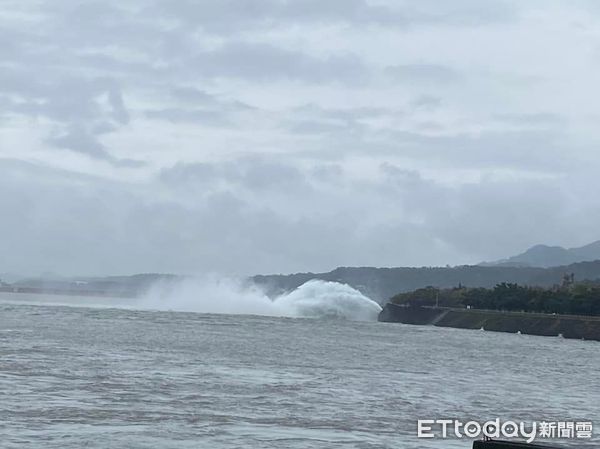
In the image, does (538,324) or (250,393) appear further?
(538,324)

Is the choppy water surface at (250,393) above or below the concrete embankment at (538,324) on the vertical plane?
below

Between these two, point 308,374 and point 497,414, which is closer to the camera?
point 497,414

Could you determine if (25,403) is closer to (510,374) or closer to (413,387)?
(413,387)

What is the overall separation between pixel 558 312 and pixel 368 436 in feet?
542

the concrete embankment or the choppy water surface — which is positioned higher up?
the concrete embankment

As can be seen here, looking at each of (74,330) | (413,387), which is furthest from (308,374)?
(74,330)

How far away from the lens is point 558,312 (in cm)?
19450

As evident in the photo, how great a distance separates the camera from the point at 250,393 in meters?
45.7

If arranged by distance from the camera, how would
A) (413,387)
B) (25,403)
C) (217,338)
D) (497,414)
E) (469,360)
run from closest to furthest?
(25,403) → (497,414) → (413,387) → (469,360) → (217,338)

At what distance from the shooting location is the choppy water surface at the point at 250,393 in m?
33.9

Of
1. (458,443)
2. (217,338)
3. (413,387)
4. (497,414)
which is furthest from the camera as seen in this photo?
(217,338)

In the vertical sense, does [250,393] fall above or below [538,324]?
below

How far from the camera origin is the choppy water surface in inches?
1336

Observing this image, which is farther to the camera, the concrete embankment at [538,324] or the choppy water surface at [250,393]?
the concrete embankment at [538,324]
